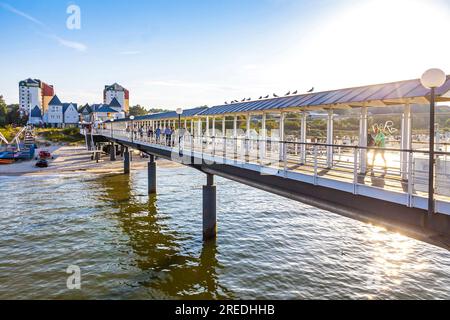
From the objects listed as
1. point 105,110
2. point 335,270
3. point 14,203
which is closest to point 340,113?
point 335,270

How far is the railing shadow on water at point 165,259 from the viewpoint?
1259 cm

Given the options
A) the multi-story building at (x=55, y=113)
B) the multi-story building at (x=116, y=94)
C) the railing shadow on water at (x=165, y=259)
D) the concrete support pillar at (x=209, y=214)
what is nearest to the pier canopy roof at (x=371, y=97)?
the concrete support pillar at (x=209, y=214)

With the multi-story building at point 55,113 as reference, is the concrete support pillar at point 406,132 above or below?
below

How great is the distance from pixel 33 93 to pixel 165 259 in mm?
146084

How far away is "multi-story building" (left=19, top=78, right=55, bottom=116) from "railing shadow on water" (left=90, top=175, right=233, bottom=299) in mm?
126146

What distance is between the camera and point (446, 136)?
493 inches

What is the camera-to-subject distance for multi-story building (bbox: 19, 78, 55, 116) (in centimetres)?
13288

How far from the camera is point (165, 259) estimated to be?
1529cm

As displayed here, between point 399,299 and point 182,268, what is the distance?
26.8ft

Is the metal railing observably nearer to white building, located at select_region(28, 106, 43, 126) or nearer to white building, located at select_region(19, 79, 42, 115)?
white building, located at select_region(28, 106, 43, 126)

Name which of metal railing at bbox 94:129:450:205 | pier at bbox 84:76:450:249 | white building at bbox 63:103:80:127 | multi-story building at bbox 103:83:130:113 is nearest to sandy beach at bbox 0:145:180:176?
pier at bbox 84:76:450:249

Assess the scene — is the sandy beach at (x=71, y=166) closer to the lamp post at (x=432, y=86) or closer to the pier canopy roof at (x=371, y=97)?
the pier canopy roof at (x=371, y=97)

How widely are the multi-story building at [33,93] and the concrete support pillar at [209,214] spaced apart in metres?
134
